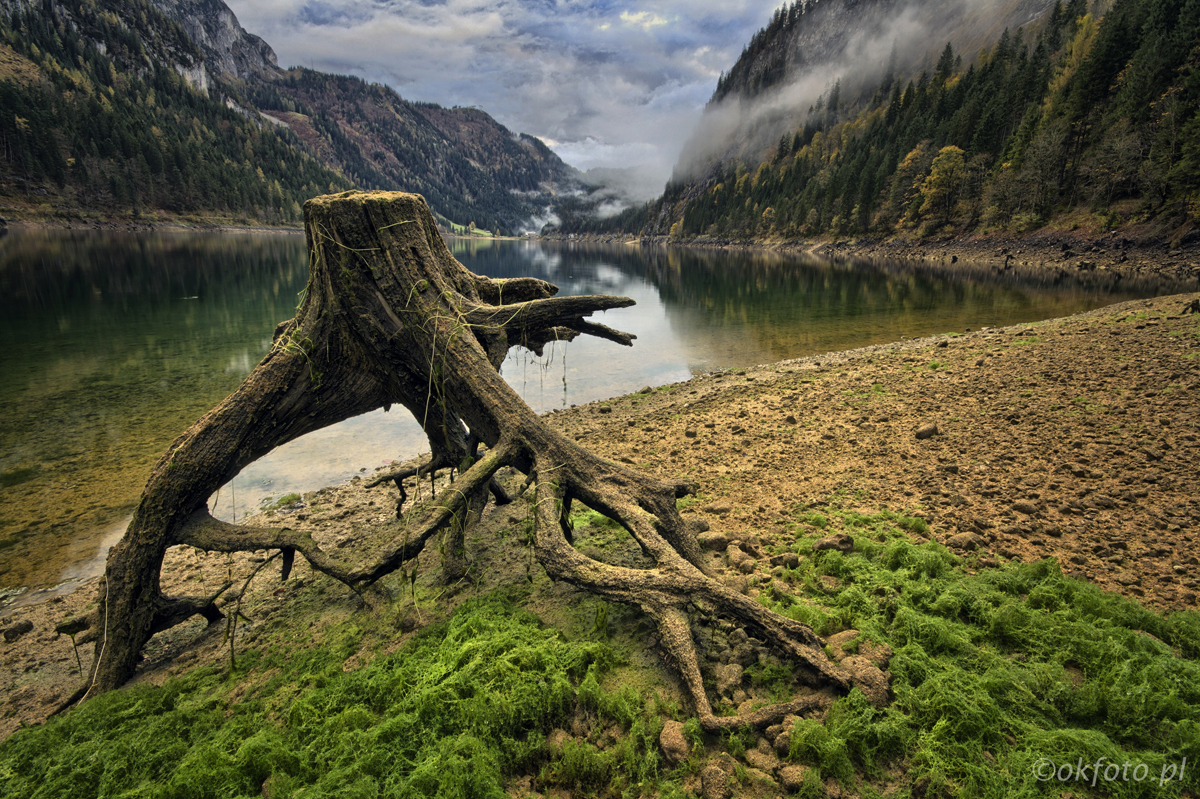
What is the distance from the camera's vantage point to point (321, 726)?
118 inches

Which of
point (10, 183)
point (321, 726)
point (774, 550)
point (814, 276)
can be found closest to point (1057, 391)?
point (774, 550)

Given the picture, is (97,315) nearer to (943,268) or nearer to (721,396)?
(721,396)

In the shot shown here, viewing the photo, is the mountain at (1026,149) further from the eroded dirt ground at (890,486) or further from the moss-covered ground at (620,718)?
the moss-covered ground at (620,718)

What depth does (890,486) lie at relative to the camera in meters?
5.89

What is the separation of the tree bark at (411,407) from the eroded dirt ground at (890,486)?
1.88ft

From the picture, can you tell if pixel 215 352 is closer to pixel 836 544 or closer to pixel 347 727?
pixel 347 727

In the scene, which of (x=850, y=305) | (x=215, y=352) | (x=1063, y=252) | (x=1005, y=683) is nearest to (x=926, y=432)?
(x=1005, y=683)

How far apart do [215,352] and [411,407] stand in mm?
16159

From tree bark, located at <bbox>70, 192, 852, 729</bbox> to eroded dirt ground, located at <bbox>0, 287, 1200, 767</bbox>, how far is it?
573mm

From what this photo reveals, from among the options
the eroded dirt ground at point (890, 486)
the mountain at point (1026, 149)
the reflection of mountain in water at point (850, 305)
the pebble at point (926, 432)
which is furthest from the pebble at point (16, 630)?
the mountain at point (1026, 149)

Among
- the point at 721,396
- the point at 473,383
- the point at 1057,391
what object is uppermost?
the point at 473,383

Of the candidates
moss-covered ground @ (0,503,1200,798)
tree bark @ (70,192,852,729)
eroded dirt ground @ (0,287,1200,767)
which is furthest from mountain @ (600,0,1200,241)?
tree bark @ (70,192,852,729)

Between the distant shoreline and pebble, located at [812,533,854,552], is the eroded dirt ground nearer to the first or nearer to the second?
pebble, located at [812,533,854,552]

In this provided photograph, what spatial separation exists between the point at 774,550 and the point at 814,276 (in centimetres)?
4268
